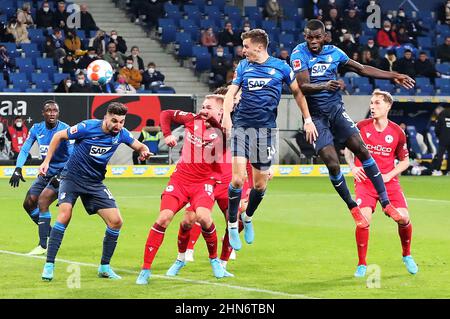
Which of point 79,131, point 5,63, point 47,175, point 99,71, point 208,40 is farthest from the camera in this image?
point 208,40

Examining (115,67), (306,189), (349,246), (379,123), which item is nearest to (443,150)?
(306,189)

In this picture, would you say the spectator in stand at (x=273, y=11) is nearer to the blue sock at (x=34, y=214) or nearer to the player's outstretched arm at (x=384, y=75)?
the blue sock at (x=34, y=214)

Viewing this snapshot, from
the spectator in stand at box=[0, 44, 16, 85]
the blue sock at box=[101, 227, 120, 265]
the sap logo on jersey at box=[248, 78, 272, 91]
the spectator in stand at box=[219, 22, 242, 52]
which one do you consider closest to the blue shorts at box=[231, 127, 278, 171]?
the sap logo on jersey at box=[248, 78, 272, 91]

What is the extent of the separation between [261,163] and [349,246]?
3431 mm

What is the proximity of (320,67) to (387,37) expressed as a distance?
25.9 m

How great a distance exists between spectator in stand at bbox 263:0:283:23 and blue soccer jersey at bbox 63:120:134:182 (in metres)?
26.1

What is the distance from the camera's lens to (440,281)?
41.8 ft

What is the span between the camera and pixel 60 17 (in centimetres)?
3344

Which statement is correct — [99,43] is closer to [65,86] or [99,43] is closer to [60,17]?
[60,17]

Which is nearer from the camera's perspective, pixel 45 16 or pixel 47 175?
pixel 47 175

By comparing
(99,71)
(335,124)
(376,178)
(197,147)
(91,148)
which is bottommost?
(99,71)

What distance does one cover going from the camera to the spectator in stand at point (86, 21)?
112ft

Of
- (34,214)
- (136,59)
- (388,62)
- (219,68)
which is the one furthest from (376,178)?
(388,62)

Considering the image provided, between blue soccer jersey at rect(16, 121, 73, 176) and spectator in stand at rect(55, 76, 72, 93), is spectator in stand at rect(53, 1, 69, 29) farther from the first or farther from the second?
blue soccer jersey at rect(16, 121, 73, 176)
